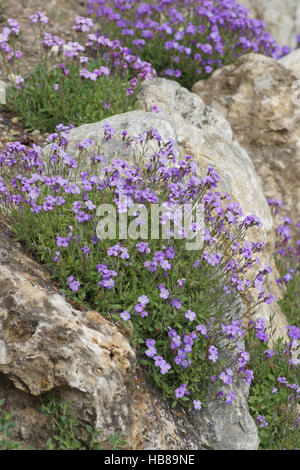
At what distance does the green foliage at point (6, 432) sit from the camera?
136 inches

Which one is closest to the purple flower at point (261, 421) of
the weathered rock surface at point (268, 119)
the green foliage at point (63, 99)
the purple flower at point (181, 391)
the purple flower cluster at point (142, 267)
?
the purple flower cluster at point (142, 267)

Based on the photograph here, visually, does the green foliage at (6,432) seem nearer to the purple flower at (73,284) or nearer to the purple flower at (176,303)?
the purple flower at (73,284)

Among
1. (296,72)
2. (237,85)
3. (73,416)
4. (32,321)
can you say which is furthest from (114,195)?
(296,72)

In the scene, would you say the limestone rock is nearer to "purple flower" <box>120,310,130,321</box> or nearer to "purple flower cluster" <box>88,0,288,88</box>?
"purple flower cluster" <box>88,0,288,88</box>

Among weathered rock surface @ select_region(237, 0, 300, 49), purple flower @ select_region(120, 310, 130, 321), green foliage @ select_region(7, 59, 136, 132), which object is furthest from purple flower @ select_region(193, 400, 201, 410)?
weathered rock surface @ select_region(237, 0, 300, 49)

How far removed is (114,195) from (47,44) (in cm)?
265

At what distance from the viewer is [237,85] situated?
7637mm

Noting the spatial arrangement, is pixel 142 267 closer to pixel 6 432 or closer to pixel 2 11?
pixel 6 432

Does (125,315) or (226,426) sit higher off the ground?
(125,315)

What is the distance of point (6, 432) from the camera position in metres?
Answer: 3.52

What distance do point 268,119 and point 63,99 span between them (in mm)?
2981

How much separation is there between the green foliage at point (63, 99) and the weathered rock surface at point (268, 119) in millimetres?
1723

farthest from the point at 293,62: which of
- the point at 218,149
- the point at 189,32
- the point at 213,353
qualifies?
the point at 213,353

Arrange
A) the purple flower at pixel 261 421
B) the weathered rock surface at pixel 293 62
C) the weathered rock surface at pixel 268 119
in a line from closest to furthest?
the purple flower at pixel 261 421 < the weathered rock surface at pixel 268 119 < the weathered rock surface at pixel 293 62
